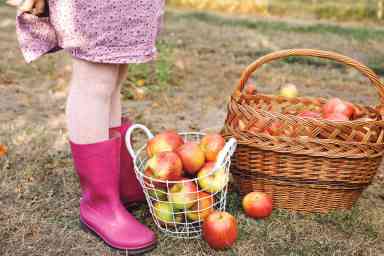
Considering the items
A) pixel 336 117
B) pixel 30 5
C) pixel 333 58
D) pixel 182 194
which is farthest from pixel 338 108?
pixel 30 5

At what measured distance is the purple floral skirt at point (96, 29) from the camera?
1593 millimetres

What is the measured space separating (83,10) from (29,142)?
1.30m

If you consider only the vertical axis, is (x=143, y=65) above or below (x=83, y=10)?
below

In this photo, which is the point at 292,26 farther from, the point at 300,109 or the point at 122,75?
the point at 122,75

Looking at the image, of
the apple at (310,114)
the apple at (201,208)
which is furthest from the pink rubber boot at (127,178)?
the apple at (310,114)

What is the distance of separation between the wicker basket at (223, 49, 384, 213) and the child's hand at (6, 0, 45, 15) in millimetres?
823

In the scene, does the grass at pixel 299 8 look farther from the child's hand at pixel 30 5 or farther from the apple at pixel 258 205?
the child's hand at pixel 30 5

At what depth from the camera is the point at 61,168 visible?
8.07 ft

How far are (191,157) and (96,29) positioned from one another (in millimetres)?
564

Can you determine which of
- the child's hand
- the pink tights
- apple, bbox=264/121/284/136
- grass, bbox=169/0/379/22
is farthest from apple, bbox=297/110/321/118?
grass, bbox=169/0/379/22

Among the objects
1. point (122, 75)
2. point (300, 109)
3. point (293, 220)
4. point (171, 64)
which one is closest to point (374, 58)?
point (171, 64)

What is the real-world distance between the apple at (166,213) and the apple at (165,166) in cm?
11

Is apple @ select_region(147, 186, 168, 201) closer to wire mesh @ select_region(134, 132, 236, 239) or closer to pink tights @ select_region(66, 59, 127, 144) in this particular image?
wire mesh @ select_region(134, 132, 236, 239)

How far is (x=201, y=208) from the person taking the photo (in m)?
1.89
